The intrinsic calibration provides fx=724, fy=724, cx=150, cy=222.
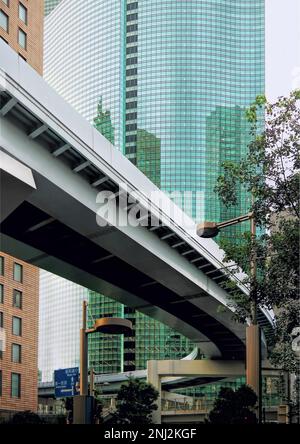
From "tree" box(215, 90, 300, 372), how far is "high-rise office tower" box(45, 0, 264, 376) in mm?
120090

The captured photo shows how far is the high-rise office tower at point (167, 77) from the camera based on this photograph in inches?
6097

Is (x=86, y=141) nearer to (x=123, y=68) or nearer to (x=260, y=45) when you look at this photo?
(x=123, y=68)

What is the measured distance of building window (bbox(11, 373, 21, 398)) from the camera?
58.6m

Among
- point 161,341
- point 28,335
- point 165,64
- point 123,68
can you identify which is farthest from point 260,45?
point 28,335

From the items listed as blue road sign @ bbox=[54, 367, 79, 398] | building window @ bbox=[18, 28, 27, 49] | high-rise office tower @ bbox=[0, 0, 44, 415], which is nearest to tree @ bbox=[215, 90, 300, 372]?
blue road sign @ bbox=[54, 367, 79, 398]

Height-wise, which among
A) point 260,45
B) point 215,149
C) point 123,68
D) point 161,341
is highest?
point 260,45

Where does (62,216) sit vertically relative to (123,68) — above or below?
below

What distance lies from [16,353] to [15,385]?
2576 millimetres

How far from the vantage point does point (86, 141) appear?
71.1ft

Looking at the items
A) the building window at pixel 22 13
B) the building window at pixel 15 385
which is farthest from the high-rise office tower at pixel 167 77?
the building window at pixel 15 385

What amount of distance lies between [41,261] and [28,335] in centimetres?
3226

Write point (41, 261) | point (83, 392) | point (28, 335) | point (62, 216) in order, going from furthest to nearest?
point (28, 335)
point (41, 261)
point (83, 392)
point (62, 216)

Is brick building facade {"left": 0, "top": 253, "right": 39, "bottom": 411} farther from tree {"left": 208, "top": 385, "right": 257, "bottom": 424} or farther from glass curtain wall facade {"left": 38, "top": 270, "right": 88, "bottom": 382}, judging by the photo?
glass curtain wall facade {"left": 38, "top": 270, "right": 88, "bottom": 382}

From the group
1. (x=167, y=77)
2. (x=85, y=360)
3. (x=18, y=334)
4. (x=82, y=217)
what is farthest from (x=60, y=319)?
(x=82, y=217)
